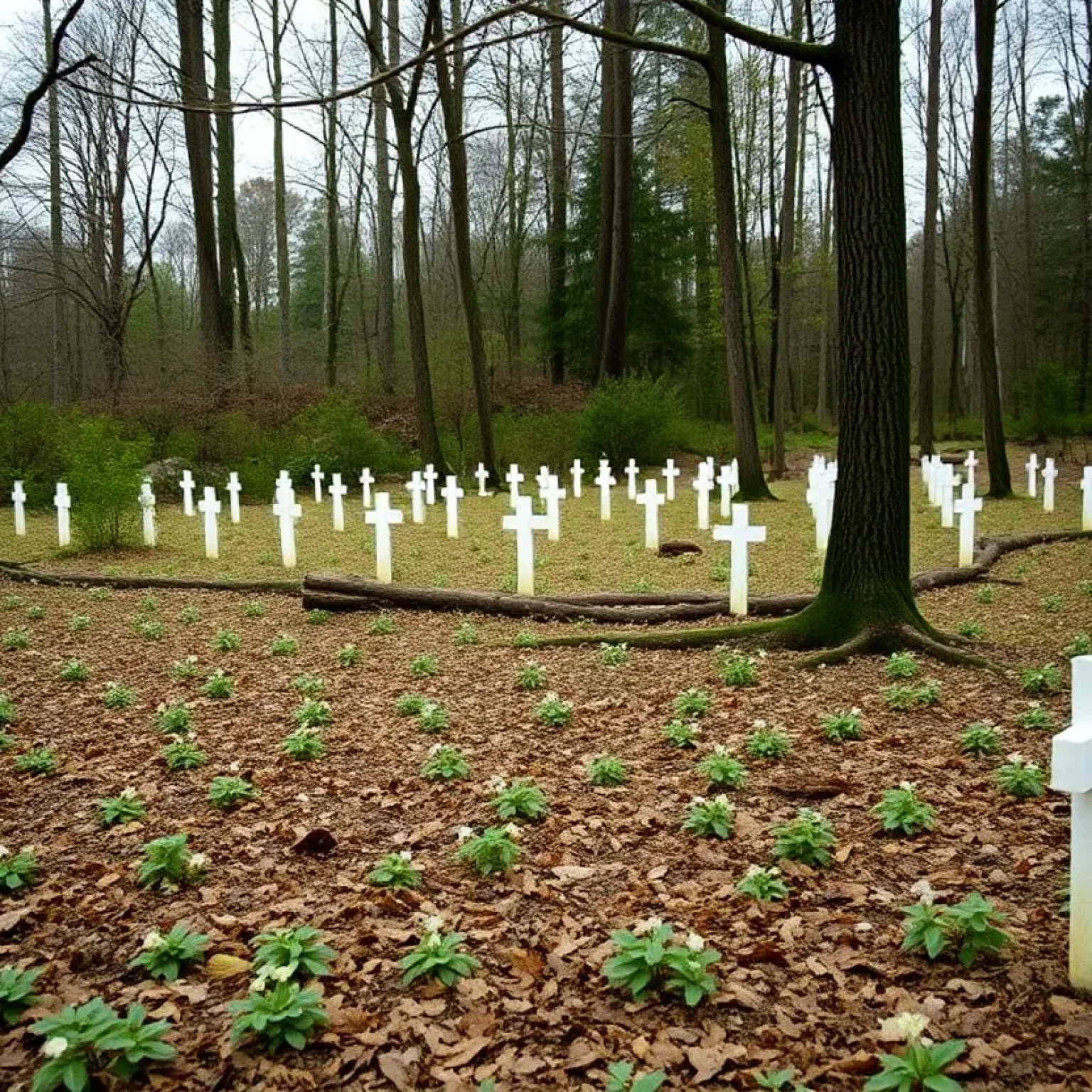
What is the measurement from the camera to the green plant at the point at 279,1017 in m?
2.33

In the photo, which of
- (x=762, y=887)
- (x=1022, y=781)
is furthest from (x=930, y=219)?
(x=762, y=887)

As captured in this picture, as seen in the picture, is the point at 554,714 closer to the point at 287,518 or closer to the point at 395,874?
the point at 395,874

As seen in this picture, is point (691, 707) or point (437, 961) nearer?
point (437, 961)

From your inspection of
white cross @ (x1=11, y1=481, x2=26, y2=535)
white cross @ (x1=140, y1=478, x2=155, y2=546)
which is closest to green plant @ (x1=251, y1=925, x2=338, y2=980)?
white cross @ (x1=140, y1=478, x2=155, y2=546)

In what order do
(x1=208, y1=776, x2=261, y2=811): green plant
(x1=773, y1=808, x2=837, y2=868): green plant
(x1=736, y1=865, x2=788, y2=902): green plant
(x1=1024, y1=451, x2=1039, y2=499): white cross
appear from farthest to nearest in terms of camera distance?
(x1=1024, y1=451, x2=1039, y2=499): white cross, (x1=208, y1=776, x2=261, y2=811): green plant, (x1=773, y1=808, x2=837, y2=868): green plant, (x1=736, y1=865, x2=788, y2=902): green plant

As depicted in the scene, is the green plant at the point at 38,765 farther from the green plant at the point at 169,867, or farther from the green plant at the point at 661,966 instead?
the green plant at the point at 661,966

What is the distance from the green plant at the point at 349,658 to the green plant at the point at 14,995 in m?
4.15

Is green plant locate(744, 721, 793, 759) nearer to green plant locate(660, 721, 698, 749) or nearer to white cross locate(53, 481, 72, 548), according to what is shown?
green plant locate(660, 721, 698, 749)

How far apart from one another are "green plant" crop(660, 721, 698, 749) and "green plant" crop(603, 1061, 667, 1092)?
2491 millimetres

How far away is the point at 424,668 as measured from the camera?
6383mm

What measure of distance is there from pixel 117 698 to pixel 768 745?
3827 mm

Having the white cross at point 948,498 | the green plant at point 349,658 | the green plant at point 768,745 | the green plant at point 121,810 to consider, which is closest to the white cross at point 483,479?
the white cross at point 948,498

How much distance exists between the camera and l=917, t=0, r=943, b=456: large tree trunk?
837 inches

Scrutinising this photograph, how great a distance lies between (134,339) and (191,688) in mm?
29968
